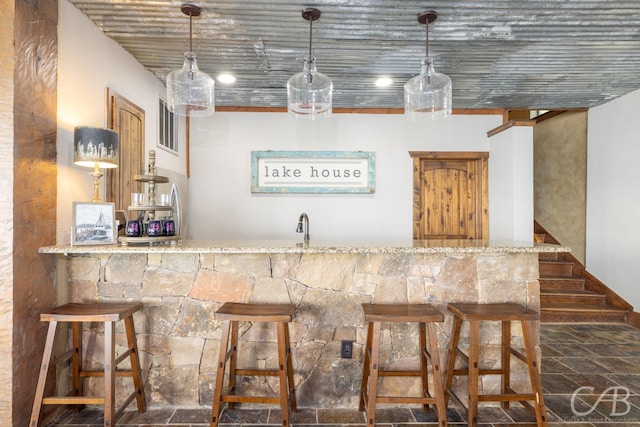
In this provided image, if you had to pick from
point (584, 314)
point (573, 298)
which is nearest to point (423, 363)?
point (584, 314)

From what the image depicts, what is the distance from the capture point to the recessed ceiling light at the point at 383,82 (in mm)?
3494

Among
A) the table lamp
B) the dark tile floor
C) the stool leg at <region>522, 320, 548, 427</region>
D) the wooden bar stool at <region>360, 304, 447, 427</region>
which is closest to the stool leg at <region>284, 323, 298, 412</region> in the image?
the dark tile floor

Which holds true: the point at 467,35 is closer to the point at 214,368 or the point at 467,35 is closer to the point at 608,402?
the point at 608,402

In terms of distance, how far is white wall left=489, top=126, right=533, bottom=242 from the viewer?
12.9ft

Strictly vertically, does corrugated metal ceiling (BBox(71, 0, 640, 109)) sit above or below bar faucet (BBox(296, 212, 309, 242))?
above

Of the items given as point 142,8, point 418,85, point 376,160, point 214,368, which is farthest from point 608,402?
point 142,8

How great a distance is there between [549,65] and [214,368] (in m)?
3.63

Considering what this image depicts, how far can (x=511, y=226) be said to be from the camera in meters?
4.04

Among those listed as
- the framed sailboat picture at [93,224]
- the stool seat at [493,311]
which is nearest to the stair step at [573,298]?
the stool seat at [493,311]

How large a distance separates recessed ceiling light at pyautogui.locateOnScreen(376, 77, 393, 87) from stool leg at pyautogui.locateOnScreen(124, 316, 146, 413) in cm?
292

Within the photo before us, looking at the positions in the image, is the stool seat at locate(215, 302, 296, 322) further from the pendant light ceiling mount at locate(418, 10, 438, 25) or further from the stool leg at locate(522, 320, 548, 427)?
the pendant light ceiling mount at locate(418, 10, 438, 25)

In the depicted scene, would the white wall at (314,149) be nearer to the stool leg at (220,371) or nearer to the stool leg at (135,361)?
the stool leg at (135,361)

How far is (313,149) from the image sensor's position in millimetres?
4453

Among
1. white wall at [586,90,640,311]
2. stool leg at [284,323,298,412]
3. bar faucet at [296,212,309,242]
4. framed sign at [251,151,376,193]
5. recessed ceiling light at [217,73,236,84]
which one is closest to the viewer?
stool leg at [284,323,298,412]
